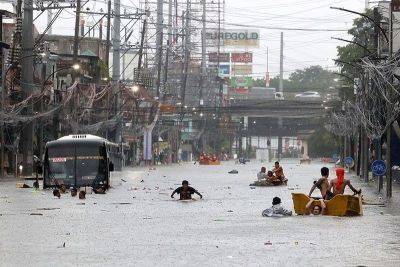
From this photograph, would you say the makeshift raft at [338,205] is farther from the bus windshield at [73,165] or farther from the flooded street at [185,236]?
the bus windshield at [73,165]

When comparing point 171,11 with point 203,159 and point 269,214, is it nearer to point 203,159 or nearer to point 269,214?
point 203,159

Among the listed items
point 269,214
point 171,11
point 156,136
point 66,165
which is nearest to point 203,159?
point 156,136

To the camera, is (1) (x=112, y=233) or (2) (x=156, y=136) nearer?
(1) (x=112, y=233)

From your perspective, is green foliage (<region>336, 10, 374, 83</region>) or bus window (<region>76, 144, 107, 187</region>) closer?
bus window (<region>76, 144, 107, 187</region>)

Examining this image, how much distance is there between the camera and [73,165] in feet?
199

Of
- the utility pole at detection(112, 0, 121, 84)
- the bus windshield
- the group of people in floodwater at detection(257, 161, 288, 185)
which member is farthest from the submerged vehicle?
the utility pole at detection(112, 0, 121, 84)

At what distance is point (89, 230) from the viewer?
30016 millimetres

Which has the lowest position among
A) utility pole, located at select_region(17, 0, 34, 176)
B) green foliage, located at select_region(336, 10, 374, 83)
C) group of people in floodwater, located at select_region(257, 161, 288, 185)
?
group of people in floodwater, located at select_region(257, 161, 288, 185)

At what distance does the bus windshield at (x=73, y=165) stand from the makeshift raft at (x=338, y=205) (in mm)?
24992

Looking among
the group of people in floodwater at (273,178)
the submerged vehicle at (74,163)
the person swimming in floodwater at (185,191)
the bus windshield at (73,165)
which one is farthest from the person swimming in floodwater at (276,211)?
the group of people in floodwater at (273,178)

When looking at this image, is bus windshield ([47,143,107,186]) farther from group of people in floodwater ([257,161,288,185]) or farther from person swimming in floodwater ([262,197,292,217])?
person swimming in floodwater ([262,197,292,217])

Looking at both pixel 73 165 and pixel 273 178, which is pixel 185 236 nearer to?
pixel 73 165

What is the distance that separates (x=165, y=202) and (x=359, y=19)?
74.5 meters

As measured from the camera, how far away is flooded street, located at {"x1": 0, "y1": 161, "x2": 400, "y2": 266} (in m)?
22.1
